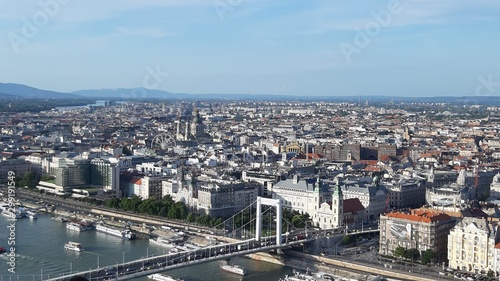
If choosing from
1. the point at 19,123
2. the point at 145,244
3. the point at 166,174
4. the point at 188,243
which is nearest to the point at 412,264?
the point at 188,243

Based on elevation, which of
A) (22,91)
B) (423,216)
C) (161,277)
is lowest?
(161,277)

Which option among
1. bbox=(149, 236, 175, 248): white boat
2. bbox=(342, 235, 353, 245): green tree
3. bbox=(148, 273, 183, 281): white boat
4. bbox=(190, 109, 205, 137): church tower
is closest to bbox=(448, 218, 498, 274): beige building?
bbox=(342, 235, 353, 245): green tree

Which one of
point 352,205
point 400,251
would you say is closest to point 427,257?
point 400,251

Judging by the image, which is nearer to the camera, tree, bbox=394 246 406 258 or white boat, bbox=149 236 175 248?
tree, bbox=394 246 406 258

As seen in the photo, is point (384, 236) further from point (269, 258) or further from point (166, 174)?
point (166, 174)

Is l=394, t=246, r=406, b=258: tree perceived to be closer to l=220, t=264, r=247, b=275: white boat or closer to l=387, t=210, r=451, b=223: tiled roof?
l=387, t=210, r=451, b=223: tiled roof

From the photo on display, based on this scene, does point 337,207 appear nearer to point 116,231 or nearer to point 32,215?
point 116,231
